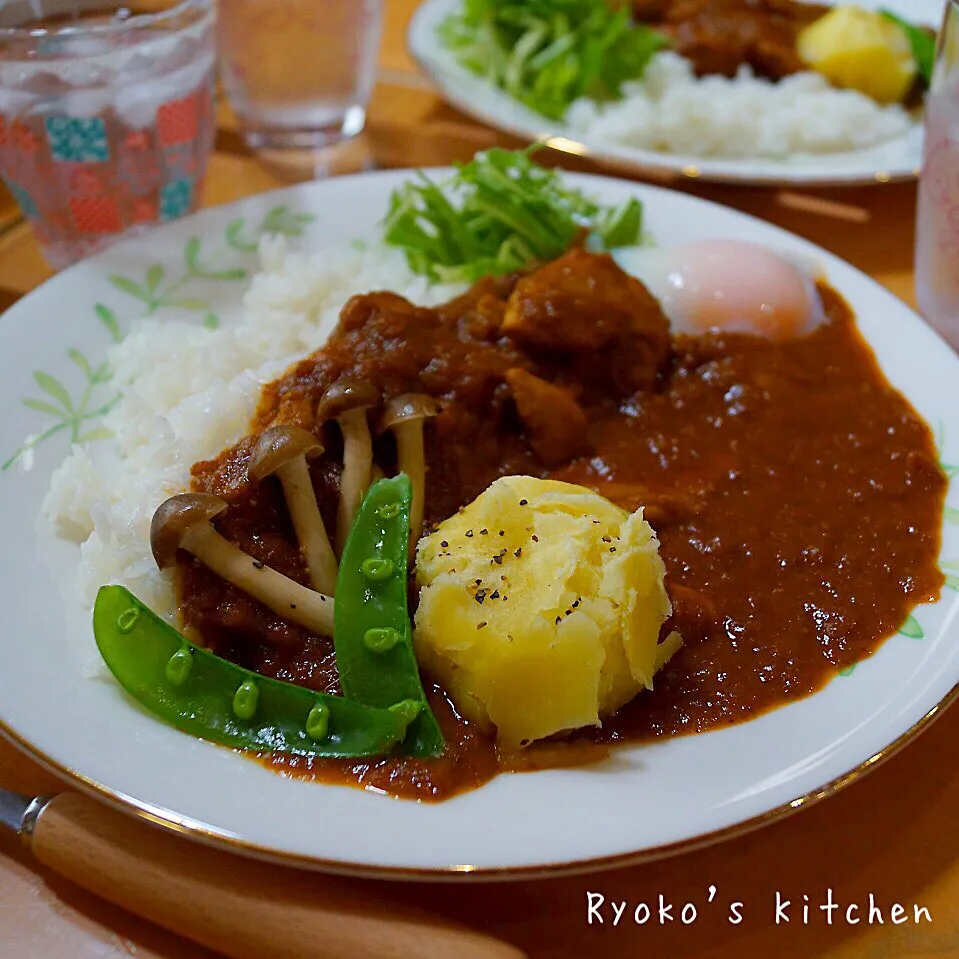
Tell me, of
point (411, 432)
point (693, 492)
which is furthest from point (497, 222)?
point (693, 492)

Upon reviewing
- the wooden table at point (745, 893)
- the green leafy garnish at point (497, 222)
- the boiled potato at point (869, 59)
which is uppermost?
the boiled potato at point (869, 59)

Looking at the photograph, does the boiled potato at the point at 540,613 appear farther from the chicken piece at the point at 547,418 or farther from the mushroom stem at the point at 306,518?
the chicken piece at the point at 547,418

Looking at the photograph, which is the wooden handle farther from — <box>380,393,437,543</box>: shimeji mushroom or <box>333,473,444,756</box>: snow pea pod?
<box>380,393,437,543</box>: shimeji mushroom

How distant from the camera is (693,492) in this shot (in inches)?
106

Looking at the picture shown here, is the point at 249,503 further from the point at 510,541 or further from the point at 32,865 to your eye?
the point at 32,865

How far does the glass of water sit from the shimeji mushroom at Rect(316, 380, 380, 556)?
232cm

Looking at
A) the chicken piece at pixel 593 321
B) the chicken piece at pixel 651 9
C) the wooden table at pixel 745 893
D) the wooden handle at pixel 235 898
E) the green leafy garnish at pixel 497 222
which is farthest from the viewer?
the chicken piece at pixel 651 9

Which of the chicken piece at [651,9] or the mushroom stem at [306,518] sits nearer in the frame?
the mushroom stem at [306,518]

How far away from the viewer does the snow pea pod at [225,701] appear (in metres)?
1.97

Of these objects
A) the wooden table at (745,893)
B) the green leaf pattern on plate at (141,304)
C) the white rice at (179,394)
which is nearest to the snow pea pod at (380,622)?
the wooden table at (745,893)

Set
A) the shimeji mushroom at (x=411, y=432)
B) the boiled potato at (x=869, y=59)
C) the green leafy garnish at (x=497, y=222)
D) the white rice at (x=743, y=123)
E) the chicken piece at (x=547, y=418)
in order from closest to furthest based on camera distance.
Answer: the shimeji mushroom at (x=411, y=432)
the chicken piece at (x=547, y=418)
the green leafy garnish at (x=497, y=222)
the white rice at (x=743, y=123)
the boiled potato at (x=869, y=59)

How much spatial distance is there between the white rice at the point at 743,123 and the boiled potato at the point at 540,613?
8.61 ft

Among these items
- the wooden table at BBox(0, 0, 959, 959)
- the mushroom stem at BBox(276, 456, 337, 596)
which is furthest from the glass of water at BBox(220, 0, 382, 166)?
the wooden table at BBox(0, 0, 959, 959)

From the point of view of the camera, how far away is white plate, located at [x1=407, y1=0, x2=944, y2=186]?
3.93 meters
